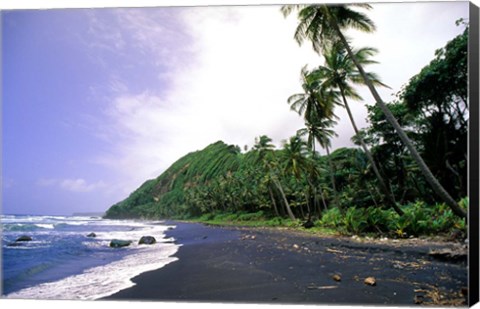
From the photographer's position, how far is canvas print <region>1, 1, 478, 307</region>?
12.0ft

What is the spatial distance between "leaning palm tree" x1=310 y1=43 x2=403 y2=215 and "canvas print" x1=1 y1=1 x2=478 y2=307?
3cm

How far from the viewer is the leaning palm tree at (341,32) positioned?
384 cm

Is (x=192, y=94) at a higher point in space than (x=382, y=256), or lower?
higher

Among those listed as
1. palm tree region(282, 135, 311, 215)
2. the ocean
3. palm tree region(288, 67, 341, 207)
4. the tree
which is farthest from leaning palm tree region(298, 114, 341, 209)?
the ocean

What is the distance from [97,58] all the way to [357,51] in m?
3.12

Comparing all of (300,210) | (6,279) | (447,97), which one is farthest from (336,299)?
(6,279)

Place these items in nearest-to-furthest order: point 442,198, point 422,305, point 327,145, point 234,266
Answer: point 422,305
point 442,198
point 234,266
point 327,145

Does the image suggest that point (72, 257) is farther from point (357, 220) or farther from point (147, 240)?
point (357, 220)

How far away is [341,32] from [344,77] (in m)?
0.64

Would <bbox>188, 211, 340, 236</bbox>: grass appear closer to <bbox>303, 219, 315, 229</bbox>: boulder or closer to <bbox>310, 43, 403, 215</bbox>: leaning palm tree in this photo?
<bbox>303, 219, 315, 229</bbox>: boulder

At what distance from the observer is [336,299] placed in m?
3.56

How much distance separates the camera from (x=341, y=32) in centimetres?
434

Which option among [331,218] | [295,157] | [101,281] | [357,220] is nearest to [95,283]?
[101,281]

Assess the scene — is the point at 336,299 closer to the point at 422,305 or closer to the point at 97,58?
the point at 422,305
